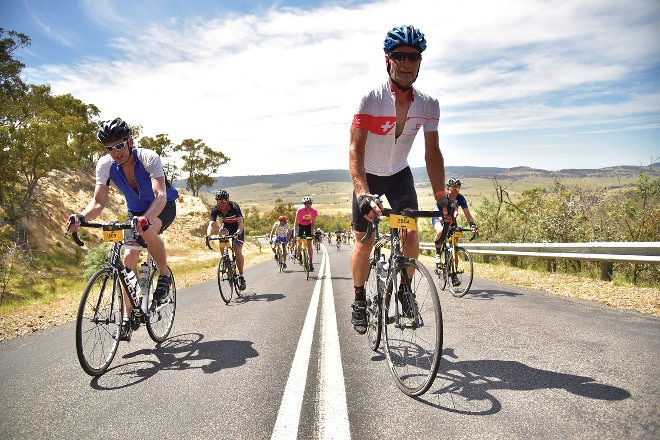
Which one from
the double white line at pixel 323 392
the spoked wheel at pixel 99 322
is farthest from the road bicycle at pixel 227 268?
the spoked wheel at pixel 99 322

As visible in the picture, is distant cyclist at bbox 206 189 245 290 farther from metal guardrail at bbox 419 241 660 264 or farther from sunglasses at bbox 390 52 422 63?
metal guardrail at bbox 419 241 660 264

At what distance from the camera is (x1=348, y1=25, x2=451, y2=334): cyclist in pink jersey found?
123 inches

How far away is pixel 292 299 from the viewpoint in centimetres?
733

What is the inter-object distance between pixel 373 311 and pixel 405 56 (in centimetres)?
219

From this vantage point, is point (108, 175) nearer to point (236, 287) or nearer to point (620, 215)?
point (236, 287)

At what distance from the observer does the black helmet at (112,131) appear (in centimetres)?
373

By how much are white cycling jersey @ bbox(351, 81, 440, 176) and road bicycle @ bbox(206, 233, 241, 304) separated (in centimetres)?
466

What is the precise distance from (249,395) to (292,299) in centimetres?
463

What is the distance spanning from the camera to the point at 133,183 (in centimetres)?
423

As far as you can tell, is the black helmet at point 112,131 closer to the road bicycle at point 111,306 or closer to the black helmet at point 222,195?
the road bicycle at point 111,306

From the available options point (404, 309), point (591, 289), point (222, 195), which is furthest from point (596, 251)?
point (222, 195)

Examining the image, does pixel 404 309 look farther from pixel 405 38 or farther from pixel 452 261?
pixel 452 261

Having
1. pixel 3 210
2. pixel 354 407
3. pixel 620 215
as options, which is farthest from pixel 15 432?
pixel 3 210

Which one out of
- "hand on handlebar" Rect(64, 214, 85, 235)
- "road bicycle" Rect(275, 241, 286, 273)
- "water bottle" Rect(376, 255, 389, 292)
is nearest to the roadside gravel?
"hand on handlebar" Rect(64, 214, 85, 235)
